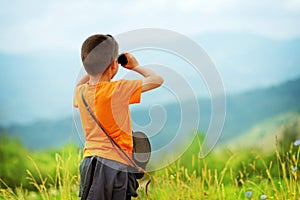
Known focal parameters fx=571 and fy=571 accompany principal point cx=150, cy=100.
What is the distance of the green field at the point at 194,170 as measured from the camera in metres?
2.04

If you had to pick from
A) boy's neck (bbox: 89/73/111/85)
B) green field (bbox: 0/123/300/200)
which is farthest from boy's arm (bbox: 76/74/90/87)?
green field (bbox: 0/123/300/200)

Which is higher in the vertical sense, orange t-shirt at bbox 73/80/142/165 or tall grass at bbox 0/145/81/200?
orange t-shirt at bbox 73/80/142/165

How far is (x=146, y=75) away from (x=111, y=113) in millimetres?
130

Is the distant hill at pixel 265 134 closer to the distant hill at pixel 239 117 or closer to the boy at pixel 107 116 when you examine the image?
the distant hill at pixel 239 117

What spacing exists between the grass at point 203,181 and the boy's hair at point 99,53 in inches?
20.1

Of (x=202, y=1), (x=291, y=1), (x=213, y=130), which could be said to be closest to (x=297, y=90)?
(x=291, y=1)

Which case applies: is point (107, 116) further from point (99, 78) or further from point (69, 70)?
point (69, 70)

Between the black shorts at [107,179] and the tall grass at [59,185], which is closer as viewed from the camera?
the black shorts at [107,179]

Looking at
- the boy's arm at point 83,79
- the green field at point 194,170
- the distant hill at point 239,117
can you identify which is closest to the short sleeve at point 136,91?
the boy's arm at point 83,79

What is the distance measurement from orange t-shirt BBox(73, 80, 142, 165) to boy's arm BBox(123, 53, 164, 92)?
0.7 inches

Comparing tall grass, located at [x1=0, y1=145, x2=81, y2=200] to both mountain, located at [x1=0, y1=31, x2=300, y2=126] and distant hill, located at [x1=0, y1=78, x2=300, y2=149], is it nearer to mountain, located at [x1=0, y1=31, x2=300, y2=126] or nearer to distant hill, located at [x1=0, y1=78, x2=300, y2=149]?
distant hill, located at [x1=0, y1=78, x2=300, y2=149]

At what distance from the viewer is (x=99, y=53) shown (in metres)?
1.46

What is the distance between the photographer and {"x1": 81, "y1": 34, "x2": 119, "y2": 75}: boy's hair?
145 cm

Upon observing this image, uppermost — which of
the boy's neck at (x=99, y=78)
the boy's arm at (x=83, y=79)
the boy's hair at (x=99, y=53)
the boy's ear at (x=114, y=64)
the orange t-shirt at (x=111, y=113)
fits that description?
the boy's hair at (x=99, y=53)
